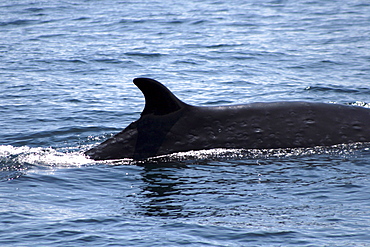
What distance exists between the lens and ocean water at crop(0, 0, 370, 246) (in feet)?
27.5

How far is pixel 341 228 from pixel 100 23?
28009 millimetres

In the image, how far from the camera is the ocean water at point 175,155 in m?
8.38

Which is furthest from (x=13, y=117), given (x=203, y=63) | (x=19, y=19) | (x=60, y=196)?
(x=19, y=19)

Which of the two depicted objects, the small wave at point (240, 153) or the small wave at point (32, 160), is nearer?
the small wave at point (32, 160)

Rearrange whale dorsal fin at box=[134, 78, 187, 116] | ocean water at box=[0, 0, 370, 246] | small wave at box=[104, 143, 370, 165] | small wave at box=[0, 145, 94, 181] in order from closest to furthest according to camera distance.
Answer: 1. ocean water at box=[0, 0, 370, 246]
2. whale dorsal fin at box=[134, 78, 187, 116]
3. small wave at box=[0, 145, 94, 181]
4. small wave at box=[104, 143, 370, 165]

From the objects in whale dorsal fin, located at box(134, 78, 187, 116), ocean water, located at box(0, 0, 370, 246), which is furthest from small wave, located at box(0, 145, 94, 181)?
whale dorsal fin, located at box(134, 78, 187, 116)

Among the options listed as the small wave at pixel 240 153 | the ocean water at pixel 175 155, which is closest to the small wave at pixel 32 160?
the ocean water at pixel 175 155

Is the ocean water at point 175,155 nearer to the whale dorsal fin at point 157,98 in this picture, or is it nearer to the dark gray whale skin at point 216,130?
the dark gray whale skin at point 216,130

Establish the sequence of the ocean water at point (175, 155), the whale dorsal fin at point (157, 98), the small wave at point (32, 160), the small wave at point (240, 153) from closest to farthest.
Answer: the ocean water at point (175, 155) → the whale dorsal fin at point (157, 98) → the small wave at point (32, 160) → the small wave at point (240, 153)

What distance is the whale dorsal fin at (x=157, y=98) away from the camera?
10844 millimetres

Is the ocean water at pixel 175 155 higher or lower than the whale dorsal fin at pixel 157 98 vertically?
lower

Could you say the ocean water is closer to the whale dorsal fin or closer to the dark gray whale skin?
the dark gray whale skin

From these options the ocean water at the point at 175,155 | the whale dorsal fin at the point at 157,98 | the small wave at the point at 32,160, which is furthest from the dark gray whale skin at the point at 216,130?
the small wave at the point at 32,160

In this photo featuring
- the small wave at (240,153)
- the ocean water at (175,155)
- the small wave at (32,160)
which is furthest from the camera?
the small wave at (240,153)
